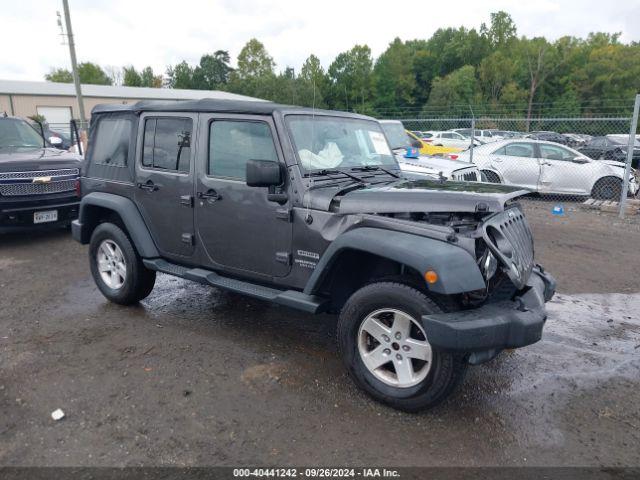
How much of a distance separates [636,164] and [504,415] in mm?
17356

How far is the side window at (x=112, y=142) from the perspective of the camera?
4.87m

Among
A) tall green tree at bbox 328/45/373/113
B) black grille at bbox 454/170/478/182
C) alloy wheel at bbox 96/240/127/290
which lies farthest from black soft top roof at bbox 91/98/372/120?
black grille at bbox 454/170/478/182

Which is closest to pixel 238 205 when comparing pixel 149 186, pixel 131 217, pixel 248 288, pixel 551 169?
pixel 248 288

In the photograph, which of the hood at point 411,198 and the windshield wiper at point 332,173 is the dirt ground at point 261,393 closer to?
the hood at point 411,198

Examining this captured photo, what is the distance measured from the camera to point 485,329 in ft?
9.39

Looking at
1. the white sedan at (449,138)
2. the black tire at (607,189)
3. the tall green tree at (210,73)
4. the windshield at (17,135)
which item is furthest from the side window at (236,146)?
the tall green tree at (210,73)

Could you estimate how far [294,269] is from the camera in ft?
12.3

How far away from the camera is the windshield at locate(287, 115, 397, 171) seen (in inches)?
152

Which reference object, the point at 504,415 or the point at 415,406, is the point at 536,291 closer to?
the point at 504,415

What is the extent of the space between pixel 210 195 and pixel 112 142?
5.35 feet

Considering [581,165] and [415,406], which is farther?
[581,165]

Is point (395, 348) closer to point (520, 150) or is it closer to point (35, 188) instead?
point (35, 188)

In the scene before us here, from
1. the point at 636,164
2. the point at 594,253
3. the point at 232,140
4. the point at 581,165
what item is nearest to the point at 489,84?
the point at 636,164

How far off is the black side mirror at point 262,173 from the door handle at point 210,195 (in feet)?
2.09
